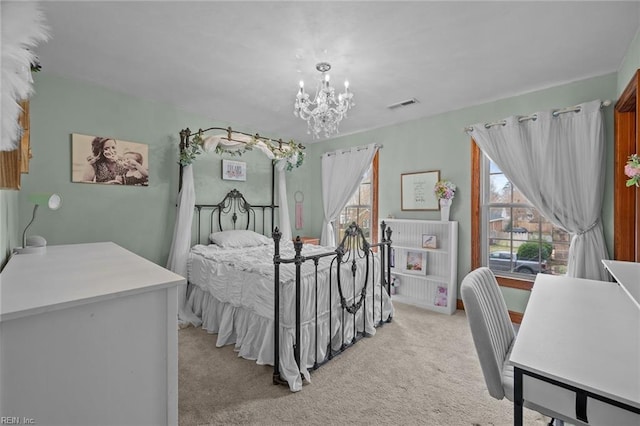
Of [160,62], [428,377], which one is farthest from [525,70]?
[160,62]

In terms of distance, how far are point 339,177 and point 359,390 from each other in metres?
3.45

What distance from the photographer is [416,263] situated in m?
3.90

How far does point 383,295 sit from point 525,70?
2.71 meters

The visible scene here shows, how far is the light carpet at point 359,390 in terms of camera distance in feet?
5.79

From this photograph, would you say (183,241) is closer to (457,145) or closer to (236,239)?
(236,239)

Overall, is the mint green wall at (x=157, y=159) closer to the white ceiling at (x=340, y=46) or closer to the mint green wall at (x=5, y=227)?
the white ceiling at (x=340, y=46)

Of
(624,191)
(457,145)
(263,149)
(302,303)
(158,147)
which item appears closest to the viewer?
(302,303)

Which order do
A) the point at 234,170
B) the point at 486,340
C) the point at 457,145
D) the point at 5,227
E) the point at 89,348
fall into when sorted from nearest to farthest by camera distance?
the point at 89,348
the point at 486,340
the point at 5,227
the point at 457,145
the point at 234,170

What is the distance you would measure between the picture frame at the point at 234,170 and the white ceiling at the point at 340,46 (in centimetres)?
108

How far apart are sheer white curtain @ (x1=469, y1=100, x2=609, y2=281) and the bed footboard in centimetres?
174

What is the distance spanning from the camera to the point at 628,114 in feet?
8.36

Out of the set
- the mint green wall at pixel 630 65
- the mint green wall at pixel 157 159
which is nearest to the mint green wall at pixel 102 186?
the mint green wall at pixel 157 159

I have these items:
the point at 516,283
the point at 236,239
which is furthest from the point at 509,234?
the point at 236,239

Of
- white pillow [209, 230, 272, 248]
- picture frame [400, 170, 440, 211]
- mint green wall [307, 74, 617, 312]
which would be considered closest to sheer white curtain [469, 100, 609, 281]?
mint green wall [307, 74, 617, 312]
